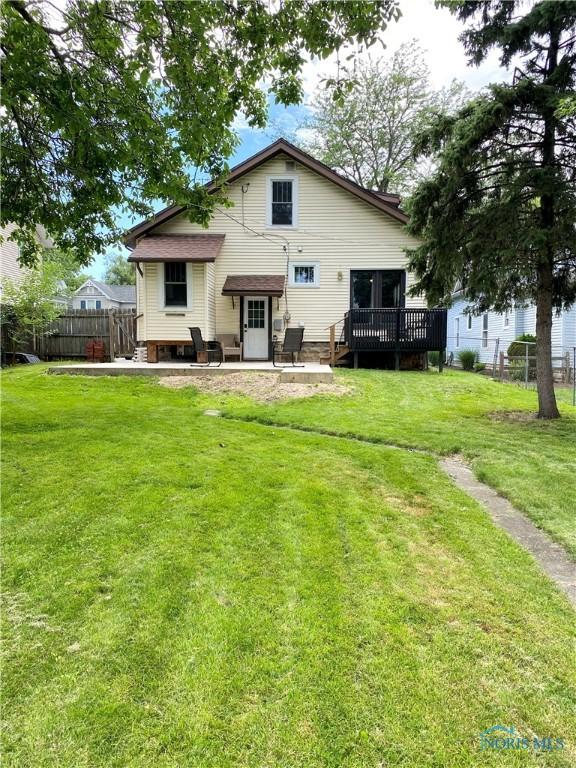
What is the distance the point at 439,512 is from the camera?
12.4ft

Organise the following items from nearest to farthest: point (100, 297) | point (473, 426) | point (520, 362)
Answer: point (473, 426) → point (520, 362) → point (100, 297)

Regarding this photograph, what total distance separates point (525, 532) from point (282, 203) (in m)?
13.1

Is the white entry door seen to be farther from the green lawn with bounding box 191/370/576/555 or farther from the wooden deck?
the green lawn with bounding box 191/370/576/555

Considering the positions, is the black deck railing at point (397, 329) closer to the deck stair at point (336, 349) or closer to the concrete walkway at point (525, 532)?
the deck stair at point (336, 349)

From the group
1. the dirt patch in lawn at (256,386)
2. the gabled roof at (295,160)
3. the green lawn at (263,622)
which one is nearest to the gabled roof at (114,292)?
the gabled roof at (295,160)

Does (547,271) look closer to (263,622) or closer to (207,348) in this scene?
(263,622)

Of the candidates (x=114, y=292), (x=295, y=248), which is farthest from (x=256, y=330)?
(x=114, y=292)

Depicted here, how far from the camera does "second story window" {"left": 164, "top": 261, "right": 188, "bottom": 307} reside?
13.2m

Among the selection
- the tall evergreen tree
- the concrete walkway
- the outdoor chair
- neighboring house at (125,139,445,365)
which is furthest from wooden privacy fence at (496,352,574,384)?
the concrete walkway

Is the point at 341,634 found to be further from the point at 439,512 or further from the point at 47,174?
the point at 47,174

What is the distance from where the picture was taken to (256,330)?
14359mm

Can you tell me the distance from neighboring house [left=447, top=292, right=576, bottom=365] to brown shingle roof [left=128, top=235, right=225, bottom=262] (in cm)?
705

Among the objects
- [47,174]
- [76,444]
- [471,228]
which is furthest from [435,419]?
[47,174]

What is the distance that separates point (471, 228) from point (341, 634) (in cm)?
711
